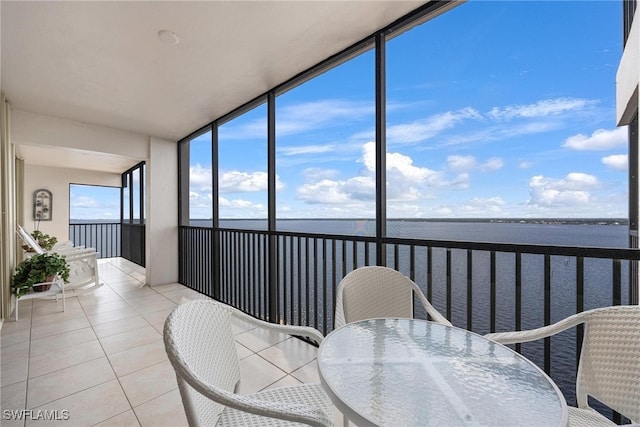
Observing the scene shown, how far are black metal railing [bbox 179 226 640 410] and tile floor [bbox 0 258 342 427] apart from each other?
0.54m

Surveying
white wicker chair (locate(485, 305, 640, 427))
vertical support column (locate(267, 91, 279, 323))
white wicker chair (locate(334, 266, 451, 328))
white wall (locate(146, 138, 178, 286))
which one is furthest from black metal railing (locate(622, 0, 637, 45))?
white wall (locate(146, 138, 178, 286))

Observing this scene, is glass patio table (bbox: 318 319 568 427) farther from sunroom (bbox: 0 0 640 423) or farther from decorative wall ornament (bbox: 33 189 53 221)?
decorative wall ornament (bbox: 33 189 53 221)

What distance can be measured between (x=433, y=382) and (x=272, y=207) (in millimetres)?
2369

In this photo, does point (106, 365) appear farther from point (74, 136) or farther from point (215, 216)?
point (74, 136)

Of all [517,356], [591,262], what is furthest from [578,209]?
[517,356]

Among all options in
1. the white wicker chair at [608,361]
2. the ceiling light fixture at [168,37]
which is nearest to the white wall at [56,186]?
the ceiling light fixture at [168,37]

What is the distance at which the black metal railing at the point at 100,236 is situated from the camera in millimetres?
7430

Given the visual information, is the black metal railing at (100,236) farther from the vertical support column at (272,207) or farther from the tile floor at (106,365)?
the vertical support column at (272,207)

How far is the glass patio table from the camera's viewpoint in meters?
0.70

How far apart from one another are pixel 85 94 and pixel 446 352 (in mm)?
4052

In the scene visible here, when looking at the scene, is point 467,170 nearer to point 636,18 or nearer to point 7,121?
point 636,18

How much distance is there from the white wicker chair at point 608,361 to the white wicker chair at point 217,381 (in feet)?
2.86

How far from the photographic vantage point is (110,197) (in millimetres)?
7824

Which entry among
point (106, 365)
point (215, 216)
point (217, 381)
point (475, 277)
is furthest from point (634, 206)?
point (215, 216)
